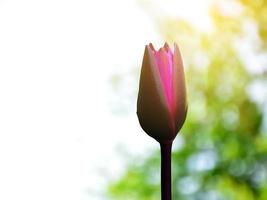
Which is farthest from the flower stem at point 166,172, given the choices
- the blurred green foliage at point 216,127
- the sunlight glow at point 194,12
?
the sunlight glow at point 194,12

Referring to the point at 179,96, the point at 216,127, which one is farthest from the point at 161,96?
the point at 216,127

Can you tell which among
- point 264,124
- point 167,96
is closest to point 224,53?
point 264,124

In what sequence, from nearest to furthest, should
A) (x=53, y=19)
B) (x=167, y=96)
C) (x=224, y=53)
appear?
1. (x=167, y=96)
2. (x=224, y=53)
3. (x=53, y=19)

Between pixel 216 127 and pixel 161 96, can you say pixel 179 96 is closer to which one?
pixel 161 96

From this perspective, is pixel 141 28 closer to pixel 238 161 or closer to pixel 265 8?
pixel 265 8

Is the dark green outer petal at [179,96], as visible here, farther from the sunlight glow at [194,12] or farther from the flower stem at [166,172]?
the sunlight glow at [194,12]

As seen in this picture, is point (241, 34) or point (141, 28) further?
point (141, 28)

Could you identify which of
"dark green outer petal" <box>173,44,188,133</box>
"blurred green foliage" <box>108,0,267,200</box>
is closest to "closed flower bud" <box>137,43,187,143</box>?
"dark green outer petal" <box>173,44,188,133</box>
